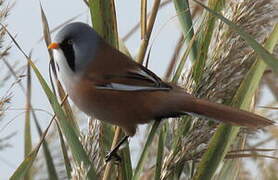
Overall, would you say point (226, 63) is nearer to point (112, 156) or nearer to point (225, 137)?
point (225, 137)

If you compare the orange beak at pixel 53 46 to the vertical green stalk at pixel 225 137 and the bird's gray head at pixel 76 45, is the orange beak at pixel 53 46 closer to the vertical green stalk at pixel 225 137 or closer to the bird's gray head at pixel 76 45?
the bird's gray head at pixel 76 45

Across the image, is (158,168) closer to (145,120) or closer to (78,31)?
(145,120)

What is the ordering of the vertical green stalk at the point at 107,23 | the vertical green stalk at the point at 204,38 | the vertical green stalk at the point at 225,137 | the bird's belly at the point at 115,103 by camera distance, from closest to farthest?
the vertical green stalk at the point at 225,137, the vertical green stalk at the point at 204,38, the vertical green stalk at the point at 107,23, the bird's belly at the point at 115,103

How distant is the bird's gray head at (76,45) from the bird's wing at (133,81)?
102 mm

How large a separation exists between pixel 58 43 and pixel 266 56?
75 cm

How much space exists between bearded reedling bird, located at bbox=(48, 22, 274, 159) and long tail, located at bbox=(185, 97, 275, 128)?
0.11 metres

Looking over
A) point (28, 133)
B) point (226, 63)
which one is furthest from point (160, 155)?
point (28, 133)

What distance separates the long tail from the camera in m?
1.47

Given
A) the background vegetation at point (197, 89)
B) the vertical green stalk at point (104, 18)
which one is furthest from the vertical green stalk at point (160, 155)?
the vertical green stalk at point (104, 18)

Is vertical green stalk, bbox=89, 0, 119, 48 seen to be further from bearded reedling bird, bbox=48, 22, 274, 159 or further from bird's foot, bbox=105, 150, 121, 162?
bird's foot, bbox=105, 150, 121, 162

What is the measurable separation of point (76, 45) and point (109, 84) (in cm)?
17

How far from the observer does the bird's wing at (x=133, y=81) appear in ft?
5.60

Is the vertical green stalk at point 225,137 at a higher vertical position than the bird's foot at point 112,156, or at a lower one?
higher

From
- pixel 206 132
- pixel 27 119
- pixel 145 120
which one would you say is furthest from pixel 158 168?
pixel 27 119
